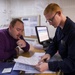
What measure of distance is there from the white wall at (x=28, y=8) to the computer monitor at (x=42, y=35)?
0.18 metres

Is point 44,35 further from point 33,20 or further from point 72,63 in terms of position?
point 72,63

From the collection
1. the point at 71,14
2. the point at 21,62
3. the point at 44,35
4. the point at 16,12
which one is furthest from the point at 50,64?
the point at 16,12

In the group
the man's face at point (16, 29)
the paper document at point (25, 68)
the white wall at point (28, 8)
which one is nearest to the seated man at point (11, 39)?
the man's face at point (16, 29)

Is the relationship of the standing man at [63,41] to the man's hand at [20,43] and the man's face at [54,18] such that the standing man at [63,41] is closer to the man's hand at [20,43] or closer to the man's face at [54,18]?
the man's face at [54,18]

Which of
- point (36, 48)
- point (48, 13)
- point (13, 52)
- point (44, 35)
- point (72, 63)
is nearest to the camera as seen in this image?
point (72, 63)

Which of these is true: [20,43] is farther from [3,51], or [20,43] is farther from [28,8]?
[28,8]

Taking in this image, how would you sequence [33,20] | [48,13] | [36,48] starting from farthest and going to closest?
[33,20] → [36,48] → [48,13]

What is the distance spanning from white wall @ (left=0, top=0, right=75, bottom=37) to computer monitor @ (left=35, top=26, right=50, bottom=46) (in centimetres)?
18

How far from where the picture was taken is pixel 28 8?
101 inches

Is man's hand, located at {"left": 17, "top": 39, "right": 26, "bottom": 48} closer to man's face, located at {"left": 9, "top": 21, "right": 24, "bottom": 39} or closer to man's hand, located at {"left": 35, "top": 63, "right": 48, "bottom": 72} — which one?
man's face, located at {"left": 9, "top": 21, "right": 24, "bottom": 39}

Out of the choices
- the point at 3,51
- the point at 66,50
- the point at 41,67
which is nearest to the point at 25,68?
the point at 41,67

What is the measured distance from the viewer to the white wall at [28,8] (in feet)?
7.85

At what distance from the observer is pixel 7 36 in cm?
181

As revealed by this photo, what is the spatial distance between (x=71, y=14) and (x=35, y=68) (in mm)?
1437
